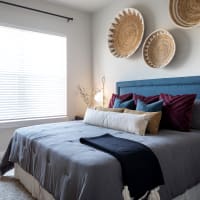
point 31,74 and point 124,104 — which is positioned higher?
point 31,74

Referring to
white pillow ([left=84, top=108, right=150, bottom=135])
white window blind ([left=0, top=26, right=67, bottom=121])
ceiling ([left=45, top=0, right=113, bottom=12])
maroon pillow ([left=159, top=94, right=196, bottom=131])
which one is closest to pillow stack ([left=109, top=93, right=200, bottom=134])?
maroon pillow ([left=159, top=94, right=196, bottom=131])

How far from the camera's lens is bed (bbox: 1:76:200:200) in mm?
1386

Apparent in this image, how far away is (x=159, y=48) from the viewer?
3.04 m

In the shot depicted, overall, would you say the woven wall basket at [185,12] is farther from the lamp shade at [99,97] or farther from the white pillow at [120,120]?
the lamp shade at [99,97]

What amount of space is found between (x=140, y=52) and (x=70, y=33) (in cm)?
150

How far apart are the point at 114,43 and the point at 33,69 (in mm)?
1499

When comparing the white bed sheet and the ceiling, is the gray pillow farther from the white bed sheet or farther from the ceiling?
the ceiling

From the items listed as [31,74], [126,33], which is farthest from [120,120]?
[31,74]

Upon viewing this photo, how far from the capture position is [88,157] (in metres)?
1.50

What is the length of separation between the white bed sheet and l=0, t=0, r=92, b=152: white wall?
1.19 meters

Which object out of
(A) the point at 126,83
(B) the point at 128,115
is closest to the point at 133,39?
(A) the point at 126,83

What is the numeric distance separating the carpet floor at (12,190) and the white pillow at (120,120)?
1119 millimetres

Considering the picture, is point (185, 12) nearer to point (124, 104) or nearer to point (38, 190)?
point (124, 104)

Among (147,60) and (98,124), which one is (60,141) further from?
(147,60)
